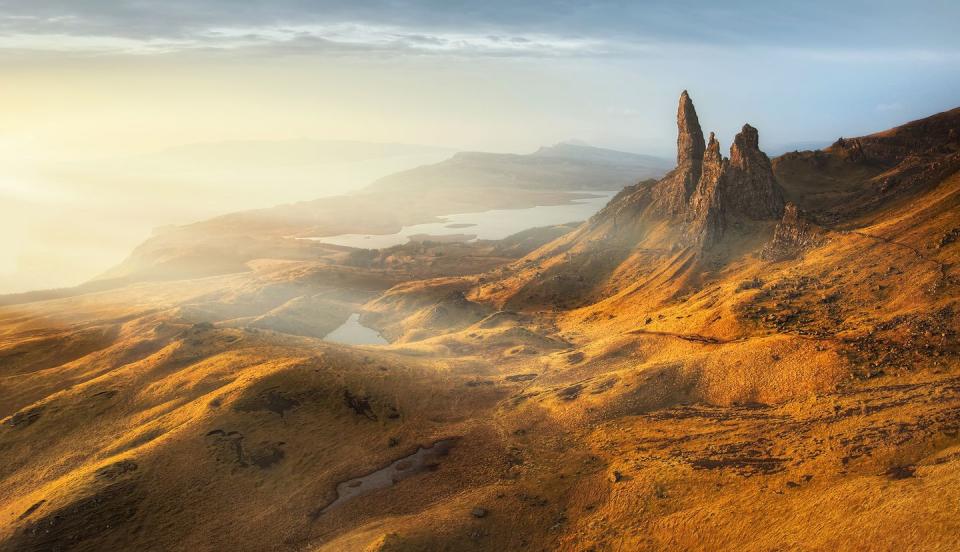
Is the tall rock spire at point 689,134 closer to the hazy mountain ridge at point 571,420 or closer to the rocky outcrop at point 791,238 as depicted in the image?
the hazy mountain ridge at point 571,420

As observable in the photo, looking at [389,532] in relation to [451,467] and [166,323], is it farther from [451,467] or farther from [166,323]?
[166,323]

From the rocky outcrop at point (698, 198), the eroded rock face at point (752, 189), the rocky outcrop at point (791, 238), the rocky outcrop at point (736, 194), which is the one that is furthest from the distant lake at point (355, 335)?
the eroded rock face at point (752, 189)

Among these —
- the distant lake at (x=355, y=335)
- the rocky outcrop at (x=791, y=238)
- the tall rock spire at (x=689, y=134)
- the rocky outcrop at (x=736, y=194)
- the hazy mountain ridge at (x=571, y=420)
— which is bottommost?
the distant lake at (x=355, y=335)

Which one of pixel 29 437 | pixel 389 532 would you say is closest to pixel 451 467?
pixel 389 532

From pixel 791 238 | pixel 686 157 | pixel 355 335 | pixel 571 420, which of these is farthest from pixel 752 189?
pixel 355 335

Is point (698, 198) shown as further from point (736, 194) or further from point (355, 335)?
point (355, 335)

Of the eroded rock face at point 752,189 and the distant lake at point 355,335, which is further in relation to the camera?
the distant lake at point 355,335
